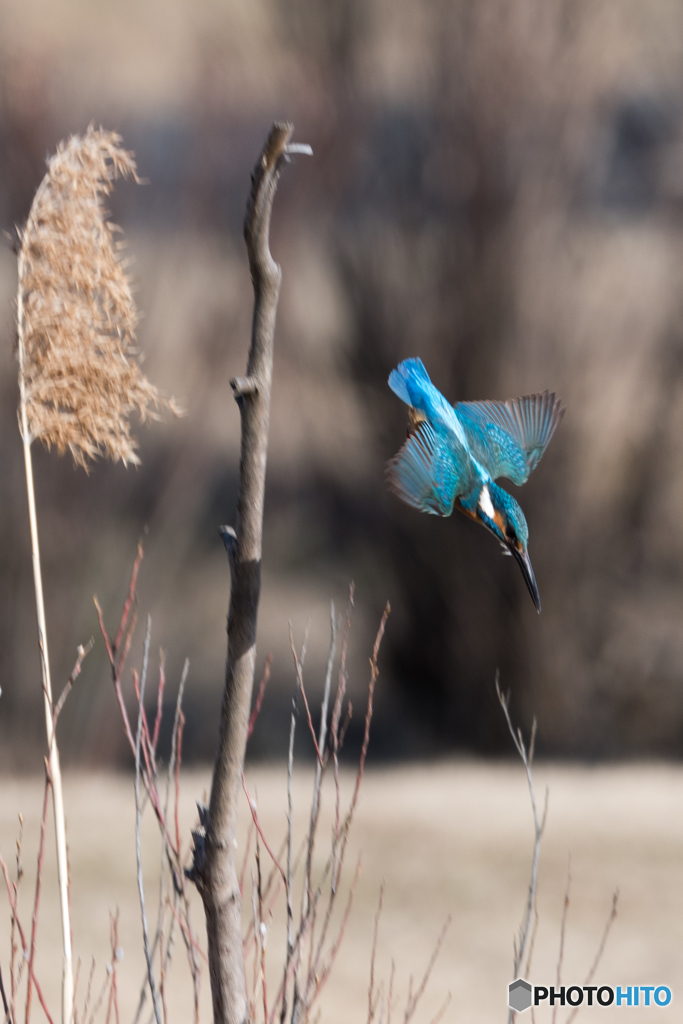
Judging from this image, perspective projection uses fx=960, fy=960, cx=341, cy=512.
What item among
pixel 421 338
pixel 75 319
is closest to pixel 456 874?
pixel 421 338

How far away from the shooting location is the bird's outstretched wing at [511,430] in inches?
11.3

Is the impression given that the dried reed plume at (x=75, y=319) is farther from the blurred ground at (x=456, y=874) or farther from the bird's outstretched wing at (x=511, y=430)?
the blurred ground at (x=456, y=874)

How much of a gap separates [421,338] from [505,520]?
1354mm

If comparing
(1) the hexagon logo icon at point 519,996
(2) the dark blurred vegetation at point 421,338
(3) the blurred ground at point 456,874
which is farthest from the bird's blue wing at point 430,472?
(2) the dark blurred vegetation at point 421,338

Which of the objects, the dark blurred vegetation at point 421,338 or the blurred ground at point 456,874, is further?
the dark blurred vegetation at point 421,338

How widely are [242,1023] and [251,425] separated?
206 mm

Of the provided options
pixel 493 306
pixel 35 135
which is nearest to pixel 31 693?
pixel 35 135

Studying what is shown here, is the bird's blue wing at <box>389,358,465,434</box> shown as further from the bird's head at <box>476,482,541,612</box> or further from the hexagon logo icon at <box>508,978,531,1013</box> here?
the hexagon logo icon at <box>508,978,531,1013</box>

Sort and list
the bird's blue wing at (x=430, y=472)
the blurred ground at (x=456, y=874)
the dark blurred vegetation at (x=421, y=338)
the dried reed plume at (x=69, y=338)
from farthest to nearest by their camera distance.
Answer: the dark blurred vegetation at (x=421, y=338)
the blurred ground at (x=456, y=874)
the dried reed plume at (x=69, y=338)
the bird's blue wing at (x=430, y=472)

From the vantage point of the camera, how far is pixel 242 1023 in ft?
1.08

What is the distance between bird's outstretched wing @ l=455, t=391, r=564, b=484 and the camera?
286mm

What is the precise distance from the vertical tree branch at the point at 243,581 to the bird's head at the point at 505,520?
62 mm

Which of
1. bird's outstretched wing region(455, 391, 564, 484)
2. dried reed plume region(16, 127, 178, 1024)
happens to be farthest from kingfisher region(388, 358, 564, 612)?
dried reed plume region(16, 127, 178, 1024)

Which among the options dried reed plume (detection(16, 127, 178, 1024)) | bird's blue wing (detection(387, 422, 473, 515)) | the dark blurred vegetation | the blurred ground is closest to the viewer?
bird's blue wing (detection(387, 422, 473, 515))
